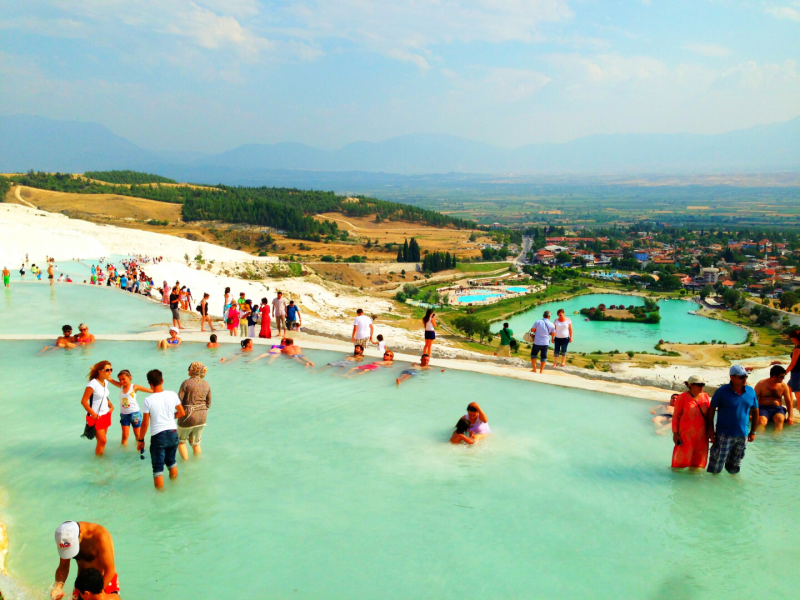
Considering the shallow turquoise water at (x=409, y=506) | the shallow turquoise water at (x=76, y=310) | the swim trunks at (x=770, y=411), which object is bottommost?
the shallow turquoise water at (x=76, y=310)

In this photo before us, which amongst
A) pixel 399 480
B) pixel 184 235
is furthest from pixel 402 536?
pixel 184 235

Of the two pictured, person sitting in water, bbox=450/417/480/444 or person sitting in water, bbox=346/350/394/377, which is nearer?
person sitting in water, bbox=450/417/480/444

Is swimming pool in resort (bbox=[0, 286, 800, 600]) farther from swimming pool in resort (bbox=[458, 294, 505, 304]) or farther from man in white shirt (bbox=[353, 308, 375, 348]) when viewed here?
swimming pool in resort (bbox=[458, 294, 505, 304])

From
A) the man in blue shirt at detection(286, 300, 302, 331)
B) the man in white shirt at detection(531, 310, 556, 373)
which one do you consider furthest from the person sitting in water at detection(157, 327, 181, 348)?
the man in white shirt at detection(531, 310, 556, 373)

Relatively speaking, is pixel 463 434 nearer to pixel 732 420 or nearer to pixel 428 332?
pixel 732 420

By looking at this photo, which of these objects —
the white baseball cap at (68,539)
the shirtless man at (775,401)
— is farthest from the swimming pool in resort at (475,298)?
the white baseball cap at (68,539)

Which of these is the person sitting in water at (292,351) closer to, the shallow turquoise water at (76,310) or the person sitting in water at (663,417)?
the shallow turquoise water at (76,310)
